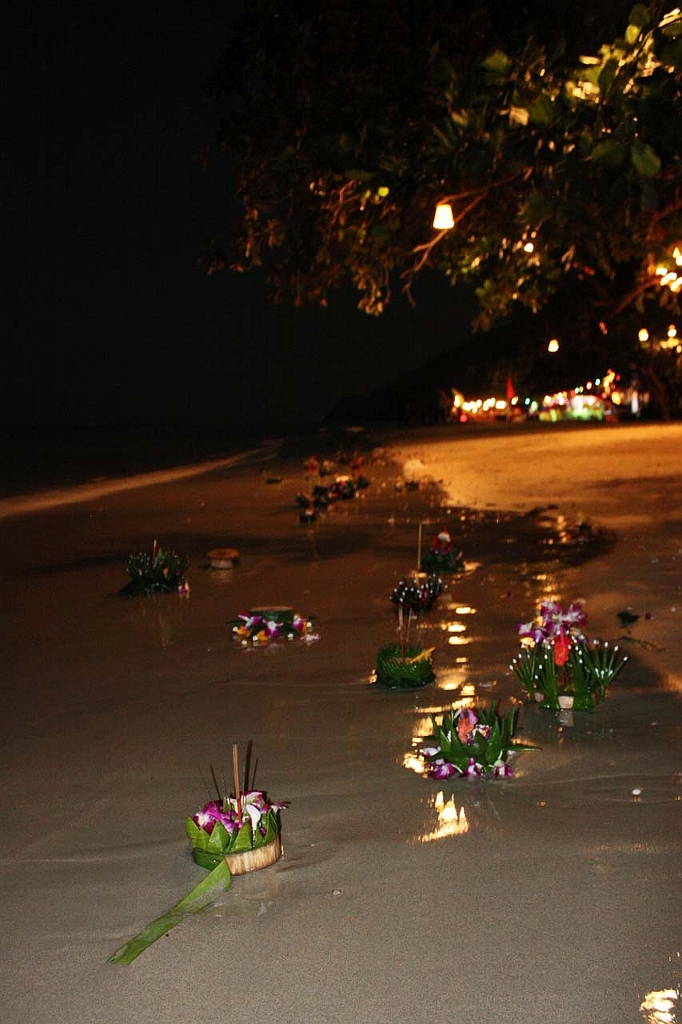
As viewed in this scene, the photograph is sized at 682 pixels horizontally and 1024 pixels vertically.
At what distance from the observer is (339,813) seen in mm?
4445

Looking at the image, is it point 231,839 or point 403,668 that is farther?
point 403,668

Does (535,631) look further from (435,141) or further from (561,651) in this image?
(435,141)

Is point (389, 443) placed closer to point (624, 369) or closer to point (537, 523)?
point (624, 369)

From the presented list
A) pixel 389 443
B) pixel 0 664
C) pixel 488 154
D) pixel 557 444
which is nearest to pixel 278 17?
pixel 488 154

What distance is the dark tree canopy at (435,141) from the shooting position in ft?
18.9

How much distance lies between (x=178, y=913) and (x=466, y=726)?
5.21 feet

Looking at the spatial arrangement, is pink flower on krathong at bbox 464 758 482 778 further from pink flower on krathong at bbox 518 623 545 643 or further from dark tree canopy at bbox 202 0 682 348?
dark tree canopy at bbox 202 0 682 348

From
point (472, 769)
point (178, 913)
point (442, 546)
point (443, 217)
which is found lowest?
point (178, 913)

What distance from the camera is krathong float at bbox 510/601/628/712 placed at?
5.60 meters

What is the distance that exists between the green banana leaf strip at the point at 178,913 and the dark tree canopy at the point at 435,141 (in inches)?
141

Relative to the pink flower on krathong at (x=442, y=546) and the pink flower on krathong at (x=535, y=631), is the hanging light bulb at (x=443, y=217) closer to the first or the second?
the pink flower on krathong at (x=535, y=631)

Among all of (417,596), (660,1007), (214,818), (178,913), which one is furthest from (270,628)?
(660,1007)

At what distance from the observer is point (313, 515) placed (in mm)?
14312

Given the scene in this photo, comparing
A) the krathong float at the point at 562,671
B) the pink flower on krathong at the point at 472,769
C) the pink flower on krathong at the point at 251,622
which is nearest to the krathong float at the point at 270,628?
the pink flower on krathong at the point at 251,622
